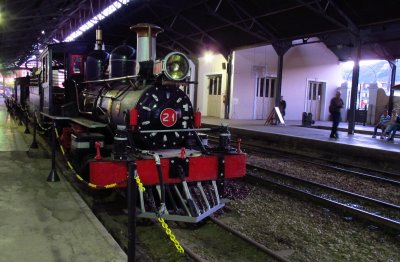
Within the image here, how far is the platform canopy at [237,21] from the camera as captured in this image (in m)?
13.2

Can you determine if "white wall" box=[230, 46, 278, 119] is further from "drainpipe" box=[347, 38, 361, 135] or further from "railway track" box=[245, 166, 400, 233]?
"railway track" box=[245, 166, 400, 233]

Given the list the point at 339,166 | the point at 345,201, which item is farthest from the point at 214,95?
the point at 345,201

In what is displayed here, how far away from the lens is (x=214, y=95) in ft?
76.4

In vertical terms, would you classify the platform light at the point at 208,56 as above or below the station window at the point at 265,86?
above

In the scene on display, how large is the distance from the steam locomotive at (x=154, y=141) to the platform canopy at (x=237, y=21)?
767 centimetres

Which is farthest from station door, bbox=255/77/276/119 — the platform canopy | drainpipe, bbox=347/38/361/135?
drainpipe, bbox=347/38/361/135

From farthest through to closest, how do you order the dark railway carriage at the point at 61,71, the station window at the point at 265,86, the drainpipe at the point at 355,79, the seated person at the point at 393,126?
the station window at the point at 265,86 < the drainpipe at the point at 355,79 < the seated person at the point at 393,126 < the dark railway carriage at the point at 61,71

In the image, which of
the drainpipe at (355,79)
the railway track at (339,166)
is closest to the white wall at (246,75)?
the railway track at (339,166)

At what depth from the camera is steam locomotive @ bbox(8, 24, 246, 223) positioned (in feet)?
15.4

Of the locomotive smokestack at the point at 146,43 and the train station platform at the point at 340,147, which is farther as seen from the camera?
the train station platform at the point at 340,147

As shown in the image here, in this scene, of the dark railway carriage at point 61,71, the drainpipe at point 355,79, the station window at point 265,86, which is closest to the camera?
the dark railway carriage at point 61,71

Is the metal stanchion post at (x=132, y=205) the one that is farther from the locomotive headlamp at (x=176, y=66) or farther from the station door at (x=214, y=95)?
the station door at (x=214, y=95)

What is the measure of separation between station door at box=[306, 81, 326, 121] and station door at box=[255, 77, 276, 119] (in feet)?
8.07

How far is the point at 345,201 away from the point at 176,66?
380 centimetres
